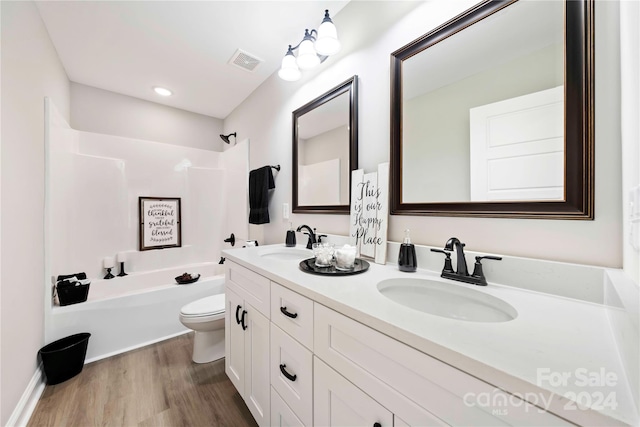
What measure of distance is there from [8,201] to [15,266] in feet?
1.17

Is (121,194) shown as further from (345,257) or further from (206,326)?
(345,257)

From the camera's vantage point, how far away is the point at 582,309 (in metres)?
0.63

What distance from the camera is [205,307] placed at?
179 cm

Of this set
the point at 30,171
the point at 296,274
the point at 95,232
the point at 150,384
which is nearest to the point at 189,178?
the point at 95,232

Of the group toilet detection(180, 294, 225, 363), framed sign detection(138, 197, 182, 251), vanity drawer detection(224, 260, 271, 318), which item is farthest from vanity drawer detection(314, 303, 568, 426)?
framed sign detection(138, 197, 182, 251)

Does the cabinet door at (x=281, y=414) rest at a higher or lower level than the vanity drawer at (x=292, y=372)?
lower

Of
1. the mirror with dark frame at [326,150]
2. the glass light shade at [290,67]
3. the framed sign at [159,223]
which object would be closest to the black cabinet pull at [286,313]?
the mirror with dark frame at [326,150]

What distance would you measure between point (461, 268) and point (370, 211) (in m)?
0.50

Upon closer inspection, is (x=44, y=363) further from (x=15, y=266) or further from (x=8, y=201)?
(x=8, y=201)

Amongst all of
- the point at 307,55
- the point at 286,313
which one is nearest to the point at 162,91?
the point at 307,55

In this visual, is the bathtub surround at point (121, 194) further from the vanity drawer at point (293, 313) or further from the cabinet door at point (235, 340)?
the vanity drawer at point (293, 313)

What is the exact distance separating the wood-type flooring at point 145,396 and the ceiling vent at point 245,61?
2.42 metres

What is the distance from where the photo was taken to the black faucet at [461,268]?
0.82 m

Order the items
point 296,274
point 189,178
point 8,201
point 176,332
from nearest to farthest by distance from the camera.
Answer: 1. point 296,274
2. point 8,201
3. point 176,332
4. point 189,178
